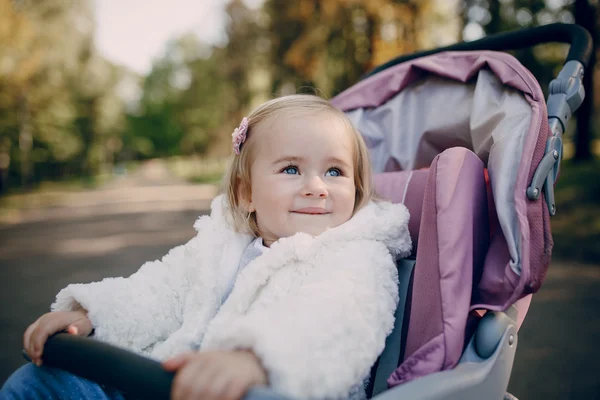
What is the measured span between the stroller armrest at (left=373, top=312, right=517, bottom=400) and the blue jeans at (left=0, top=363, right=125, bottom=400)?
2.88ft

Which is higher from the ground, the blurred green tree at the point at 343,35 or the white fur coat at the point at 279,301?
the blurred green tree at the point at 343,35

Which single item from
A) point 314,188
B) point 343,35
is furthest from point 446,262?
point 343,35

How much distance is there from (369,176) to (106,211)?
1131cm

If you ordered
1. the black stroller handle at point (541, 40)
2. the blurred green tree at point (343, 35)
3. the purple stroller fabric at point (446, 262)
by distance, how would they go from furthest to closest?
the blurred green tree at point (343, 35) → the black stroller handle at point (541, 40) → the purple stroller fabric at point (446, 262)

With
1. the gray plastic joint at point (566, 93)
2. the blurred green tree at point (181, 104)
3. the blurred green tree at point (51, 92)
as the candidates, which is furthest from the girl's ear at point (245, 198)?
the blurred green tree at point (181, 104)

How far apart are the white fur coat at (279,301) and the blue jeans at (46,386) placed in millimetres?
149

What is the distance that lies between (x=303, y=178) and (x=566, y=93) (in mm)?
963

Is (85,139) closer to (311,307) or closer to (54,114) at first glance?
(54,114)

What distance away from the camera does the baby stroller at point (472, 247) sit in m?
1.13

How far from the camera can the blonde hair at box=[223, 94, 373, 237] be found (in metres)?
1.71

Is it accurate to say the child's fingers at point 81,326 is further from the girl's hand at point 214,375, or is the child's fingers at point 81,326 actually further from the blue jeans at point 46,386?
the girl's hand at point 214,375

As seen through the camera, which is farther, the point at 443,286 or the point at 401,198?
the point at 401,198

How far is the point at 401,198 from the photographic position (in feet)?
6.02

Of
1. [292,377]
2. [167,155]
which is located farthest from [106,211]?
[167,155]
